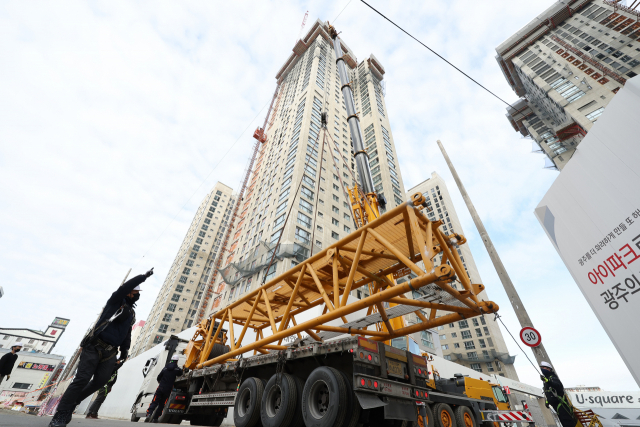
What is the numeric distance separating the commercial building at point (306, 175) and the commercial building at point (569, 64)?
81.6 feet

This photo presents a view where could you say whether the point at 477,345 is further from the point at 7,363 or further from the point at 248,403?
the point at 7,363

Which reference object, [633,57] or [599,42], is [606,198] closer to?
[633,57]

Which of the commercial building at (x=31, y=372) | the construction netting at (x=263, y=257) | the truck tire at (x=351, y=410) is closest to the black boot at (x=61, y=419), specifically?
the truck tire at (x=351, y=410)

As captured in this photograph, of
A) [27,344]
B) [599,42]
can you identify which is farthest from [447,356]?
[27,344]

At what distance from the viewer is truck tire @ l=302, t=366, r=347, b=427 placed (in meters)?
3.87

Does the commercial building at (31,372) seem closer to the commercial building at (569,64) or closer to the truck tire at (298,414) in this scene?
the truck tire at (298,414)

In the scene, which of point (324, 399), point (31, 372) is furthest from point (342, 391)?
point (31, 372)

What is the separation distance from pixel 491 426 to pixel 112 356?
815 centimetres

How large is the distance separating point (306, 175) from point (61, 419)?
34591mm

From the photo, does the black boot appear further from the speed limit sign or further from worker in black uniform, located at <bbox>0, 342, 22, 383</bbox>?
the speed limit sign

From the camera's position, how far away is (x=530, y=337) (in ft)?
23.5

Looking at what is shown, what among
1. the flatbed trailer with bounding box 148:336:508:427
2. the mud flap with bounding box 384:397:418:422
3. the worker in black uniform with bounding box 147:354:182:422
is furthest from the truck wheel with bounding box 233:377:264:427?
the worker in black uniform with bounding box 147:354:182:422

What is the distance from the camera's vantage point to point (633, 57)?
114 feet

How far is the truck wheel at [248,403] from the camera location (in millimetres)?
5102
